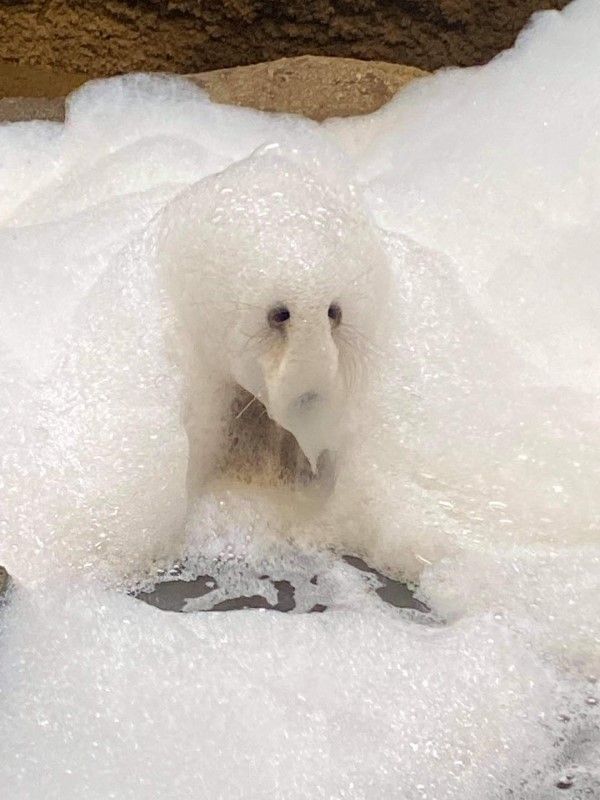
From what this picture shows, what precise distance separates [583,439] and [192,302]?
462mm

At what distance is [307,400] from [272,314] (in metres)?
0.10

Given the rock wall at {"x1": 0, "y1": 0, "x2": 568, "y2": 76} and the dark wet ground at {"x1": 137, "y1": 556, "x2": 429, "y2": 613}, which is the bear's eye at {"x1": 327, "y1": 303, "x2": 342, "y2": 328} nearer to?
the dark wet ground at {"x1": 137, "y1": 556, "x2": 429, "y2": 613}

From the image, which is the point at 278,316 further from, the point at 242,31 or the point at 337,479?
the point at 242,31

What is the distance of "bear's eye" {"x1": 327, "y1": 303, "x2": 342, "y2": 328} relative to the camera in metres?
1.20

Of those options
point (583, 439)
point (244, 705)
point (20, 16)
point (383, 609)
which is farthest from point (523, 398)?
point (20, 16)

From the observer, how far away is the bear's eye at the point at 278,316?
1.18 metres

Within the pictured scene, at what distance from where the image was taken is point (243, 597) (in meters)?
1.19

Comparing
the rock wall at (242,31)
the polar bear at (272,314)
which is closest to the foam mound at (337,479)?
the polar bear at (272,314)

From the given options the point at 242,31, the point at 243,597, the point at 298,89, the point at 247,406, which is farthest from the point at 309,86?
the point at 243,597

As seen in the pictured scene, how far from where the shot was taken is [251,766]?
97cm

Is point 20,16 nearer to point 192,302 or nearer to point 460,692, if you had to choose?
point 192,302

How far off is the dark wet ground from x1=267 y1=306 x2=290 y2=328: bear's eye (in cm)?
26

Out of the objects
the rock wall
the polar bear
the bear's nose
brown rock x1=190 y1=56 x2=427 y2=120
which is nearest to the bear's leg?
the polar bear

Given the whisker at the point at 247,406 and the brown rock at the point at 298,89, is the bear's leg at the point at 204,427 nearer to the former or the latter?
the whisker at the point at 247,406
